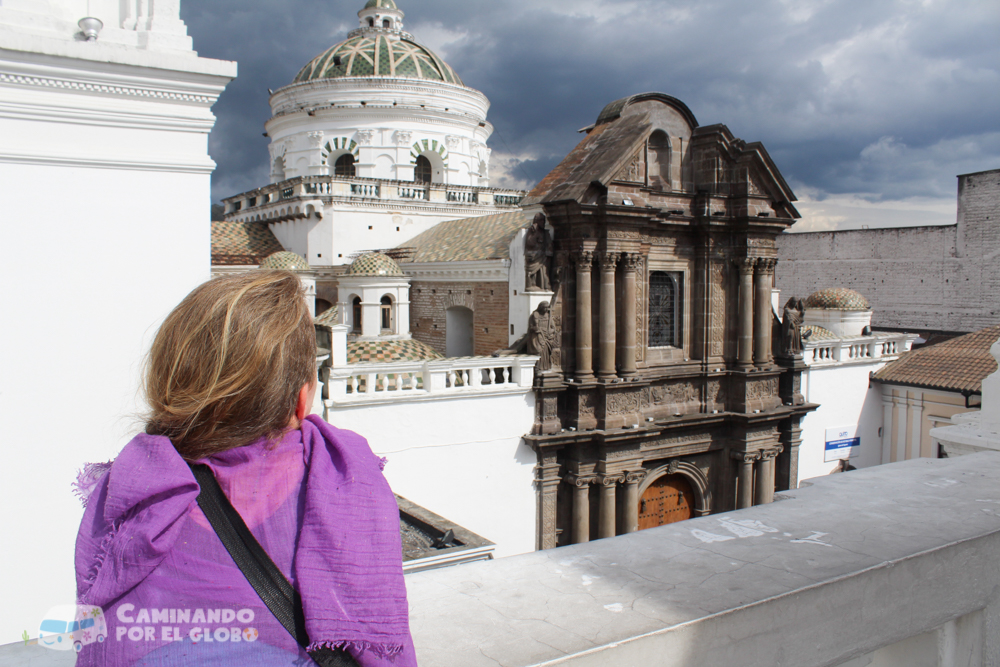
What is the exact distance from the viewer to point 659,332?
14164 mm

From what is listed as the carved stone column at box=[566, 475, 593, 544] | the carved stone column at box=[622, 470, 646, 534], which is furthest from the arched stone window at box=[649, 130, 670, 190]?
the carved stone column at box=[566, 475, 593, 544]

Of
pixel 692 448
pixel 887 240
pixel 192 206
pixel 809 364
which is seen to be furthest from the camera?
pixel 887 240

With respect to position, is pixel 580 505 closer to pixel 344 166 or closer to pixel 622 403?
pixel 622 403

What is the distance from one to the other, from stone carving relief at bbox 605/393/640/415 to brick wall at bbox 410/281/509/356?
2743mm

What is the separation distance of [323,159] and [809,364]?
52.2 ft

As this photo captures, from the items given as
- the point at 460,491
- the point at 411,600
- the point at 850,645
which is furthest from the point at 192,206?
the point at 460,491

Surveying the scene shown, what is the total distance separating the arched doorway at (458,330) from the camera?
53.9 feet

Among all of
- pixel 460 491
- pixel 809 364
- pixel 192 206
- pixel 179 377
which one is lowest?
pixel 460 491

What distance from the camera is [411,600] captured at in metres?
2.05

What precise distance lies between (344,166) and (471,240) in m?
8.95

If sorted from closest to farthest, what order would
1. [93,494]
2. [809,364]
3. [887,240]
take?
[93,494] → [809,364] → [887,240]

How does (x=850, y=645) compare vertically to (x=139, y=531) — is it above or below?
below

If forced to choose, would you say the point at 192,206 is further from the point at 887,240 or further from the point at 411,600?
the point at 887,240

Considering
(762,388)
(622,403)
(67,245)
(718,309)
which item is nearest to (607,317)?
(622,403)
